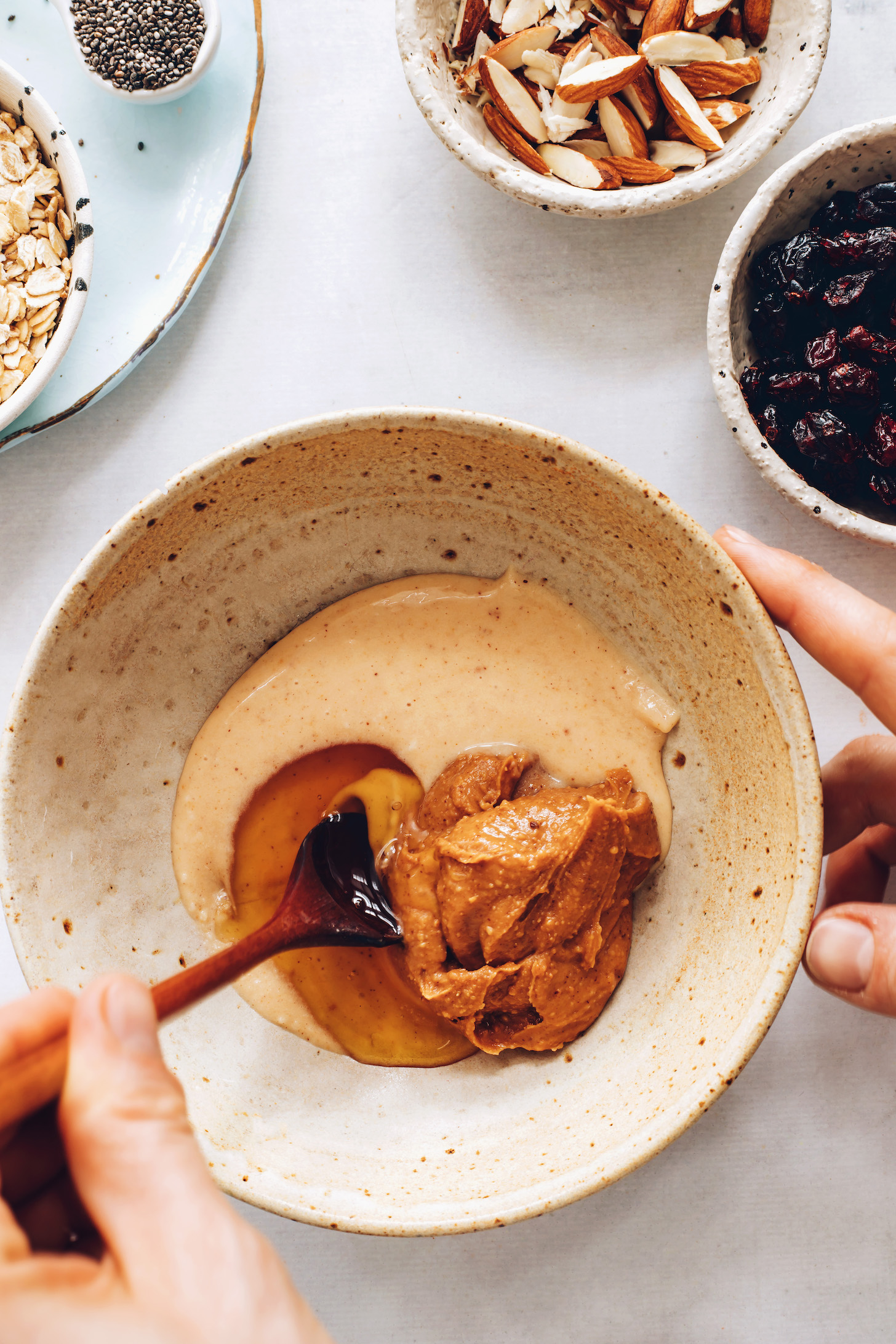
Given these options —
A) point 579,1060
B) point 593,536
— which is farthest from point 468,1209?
point 593,536

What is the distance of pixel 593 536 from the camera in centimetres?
107

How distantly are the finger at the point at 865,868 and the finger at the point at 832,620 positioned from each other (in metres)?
0.23

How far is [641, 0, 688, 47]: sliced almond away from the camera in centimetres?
108

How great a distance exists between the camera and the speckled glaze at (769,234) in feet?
3.38

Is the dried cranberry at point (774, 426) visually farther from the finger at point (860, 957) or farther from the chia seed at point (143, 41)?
the chia seed at point (143, 41)

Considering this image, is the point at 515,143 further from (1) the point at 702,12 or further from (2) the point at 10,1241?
(2) the point at 10,1241

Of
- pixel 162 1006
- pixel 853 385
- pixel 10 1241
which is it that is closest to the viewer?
pixel 10 1241

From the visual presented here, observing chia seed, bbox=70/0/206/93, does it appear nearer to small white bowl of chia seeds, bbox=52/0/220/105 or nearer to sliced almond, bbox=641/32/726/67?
small white bowl of chia seeds, bbox=52/0/220/105

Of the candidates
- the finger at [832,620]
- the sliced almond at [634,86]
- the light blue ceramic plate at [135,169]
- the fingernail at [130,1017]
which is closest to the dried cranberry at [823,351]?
the finger at [832,620]

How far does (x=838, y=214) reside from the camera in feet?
3.56

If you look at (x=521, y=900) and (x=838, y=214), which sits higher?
(x=838, y=214)

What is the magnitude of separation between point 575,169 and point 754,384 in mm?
324

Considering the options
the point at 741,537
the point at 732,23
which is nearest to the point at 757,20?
the point at 732,23

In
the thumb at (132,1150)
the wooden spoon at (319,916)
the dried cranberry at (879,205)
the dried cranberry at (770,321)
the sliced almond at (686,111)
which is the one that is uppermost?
the sliced almond at (686,111)
